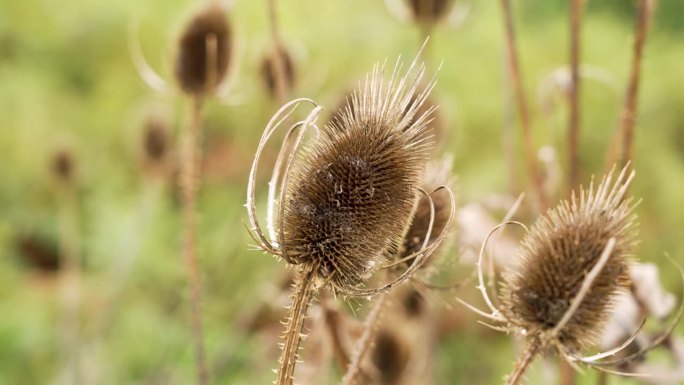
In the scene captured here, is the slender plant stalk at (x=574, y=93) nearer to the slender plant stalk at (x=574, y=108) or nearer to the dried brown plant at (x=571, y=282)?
the slender plant stalk at (x=574, y=108)

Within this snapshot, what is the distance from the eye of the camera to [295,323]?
579mm

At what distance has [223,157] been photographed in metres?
4.11

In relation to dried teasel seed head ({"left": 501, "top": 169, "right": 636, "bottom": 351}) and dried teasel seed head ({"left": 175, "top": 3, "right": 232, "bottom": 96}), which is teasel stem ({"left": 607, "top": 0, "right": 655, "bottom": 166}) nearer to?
dried teasel seed head ({"left": 501, "top": 169, "right": 636, "bottom": 351})

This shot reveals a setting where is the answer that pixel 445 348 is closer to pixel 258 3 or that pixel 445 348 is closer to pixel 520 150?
pixel 520 150

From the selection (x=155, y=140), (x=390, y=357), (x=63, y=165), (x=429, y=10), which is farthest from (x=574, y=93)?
(x=63, y=165)

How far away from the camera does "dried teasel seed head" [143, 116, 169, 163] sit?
1.85 m

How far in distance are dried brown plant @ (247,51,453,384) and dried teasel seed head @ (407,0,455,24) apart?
2.04 ft

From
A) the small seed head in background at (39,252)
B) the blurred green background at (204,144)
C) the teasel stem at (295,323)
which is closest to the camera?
the teasel stem at (295,323)

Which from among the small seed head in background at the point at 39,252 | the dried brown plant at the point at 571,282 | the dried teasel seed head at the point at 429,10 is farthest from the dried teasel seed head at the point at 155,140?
the small seed head in background at the point at 39,252

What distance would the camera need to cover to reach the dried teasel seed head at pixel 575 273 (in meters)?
0.58

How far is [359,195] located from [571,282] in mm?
156

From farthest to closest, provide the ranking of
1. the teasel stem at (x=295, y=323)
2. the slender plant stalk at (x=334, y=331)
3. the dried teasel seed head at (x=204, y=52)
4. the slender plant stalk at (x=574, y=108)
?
the dried teasel seed head at (x=204, y=52)
the slender plant stalk at (x=574, y=108)
the slender plant stalk at (x=334, y=331)
the teasel stem at (x=295, y=323)

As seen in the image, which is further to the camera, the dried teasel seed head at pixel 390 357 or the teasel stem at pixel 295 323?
the dried teasel seed head at pixel 390 357

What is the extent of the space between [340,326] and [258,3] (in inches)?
156
